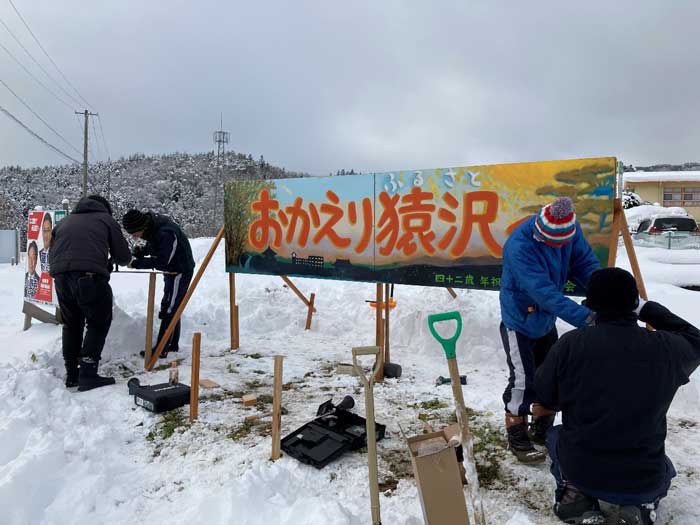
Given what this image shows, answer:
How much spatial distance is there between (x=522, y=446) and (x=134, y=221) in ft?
16.0

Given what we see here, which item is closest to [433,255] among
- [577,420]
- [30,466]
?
[577,420]

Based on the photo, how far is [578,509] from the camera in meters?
2.33

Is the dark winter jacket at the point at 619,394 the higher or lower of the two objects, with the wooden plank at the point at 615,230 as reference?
lower

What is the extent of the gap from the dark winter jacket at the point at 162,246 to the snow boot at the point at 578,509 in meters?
5.01

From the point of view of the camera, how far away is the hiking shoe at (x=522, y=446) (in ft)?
9.96

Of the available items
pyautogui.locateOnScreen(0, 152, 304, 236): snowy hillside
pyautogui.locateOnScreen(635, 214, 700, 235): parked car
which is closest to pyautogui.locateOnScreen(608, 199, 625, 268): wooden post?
pyautogui.locateOnScreen(635, 214, 700, 235): parked car

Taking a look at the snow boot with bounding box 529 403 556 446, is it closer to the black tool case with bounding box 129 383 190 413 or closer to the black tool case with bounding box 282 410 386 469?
the black tool case with bounding box 282 410 386 469

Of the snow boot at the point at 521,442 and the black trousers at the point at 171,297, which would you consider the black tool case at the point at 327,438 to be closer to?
the snow boot at the point at 521,442

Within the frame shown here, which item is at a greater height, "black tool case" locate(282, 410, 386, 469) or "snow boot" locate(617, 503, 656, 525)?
"snow boot" locate(617, 503, 656, 525)

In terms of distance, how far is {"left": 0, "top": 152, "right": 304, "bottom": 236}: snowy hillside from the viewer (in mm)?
54875

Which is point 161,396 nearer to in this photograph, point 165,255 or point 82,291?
point 82,291

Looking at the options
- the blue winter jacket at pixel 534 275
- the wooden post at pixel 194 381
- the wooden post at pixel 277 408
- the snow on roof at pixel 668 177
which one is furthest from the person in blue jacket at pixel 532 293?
the snow on roof at pixel 668 177

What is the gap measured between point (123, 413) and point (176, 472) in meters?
1.22

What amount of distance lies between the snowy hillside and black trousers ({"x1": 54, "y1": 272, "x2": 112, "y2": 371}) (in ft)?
148
